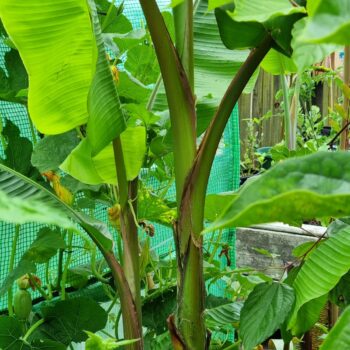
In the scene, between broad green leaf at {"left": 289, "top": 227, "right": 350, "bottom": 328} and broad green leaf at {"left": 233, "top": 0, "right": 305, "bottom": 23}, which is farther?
broad green leaf at {"left": 289, "top": 227, "right": 350, "bottom": 328}

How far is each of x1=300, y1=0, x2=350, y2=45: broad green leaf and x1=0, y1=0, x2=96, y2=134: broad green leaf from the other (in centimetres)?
41

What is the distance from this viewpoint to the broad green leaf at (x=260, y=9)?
38cm

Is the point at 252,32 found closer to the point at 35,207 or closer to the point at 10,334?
the point at 35,207

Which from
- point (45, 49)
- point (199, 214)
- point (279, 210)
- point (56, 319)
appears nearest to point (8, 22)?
point (45, 49)

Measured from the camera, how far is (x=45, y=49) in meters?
0.61

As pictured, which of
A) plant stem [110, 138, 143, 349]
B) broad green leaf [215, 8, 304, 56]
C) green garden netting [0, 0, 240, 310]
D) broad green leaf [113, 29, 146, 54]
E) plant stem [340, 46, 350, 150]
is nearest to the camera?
broad green leaf [215, 8, 304, 56]

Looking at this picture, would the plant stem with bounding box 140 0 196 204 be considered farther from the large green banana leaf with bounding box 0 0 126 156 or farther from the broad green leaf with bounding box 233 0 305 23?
the broad green leaf with bounding box 233 0 305 23

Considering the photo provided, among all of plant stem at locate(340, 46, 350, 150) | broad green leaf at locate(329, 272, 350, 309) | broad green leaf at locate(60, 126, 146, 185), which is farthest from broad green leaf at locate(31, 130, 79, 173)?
plant stem at locate(340, 46, 350, 150)

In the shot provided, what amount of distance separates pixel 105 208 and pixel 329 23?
1083mm

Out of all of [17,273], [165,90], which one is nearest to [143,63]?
[165,90]

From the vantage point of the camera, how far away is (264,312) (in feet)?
2.20

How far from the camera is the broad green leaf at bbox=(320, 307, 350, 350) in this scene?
30cm

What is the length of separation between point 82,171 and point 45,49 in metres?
0.18

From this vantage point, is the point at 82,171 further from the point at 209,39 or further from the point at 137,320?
the point at 209,39
